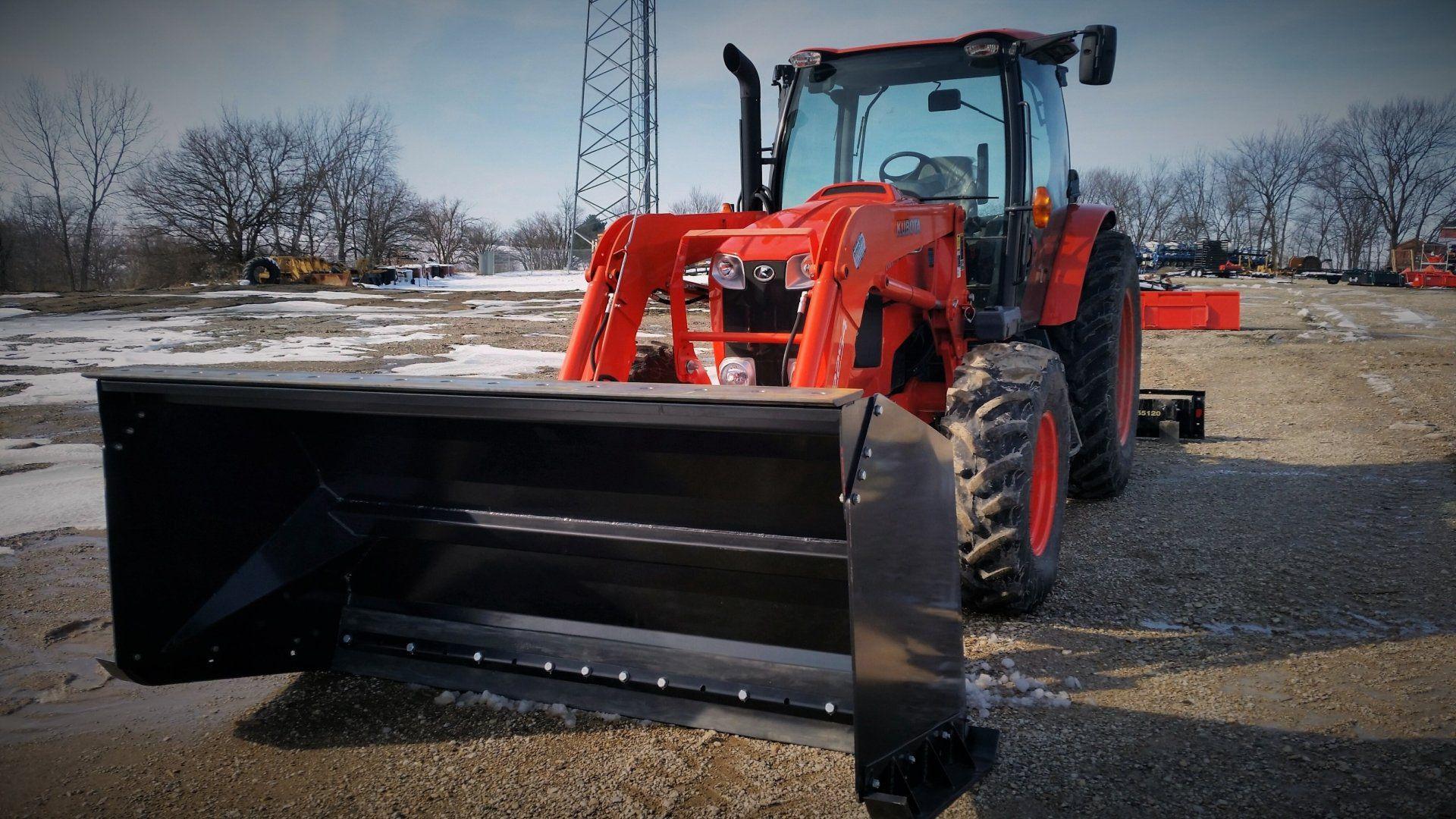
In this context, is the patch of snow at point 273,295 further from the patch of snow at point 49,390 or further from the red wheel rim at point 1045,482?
the red wheel rim at point 1045,482

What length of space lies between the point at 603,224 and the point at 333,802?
2617 mm

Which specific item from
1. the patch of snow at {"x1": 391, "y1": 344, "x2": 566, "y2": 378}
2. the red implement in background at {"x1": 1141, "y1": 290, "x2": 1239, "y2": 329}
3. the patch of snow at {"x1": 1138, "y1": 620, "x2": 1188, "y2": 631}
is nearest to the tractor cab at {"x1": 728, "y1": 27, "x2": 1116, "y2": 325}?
the patch of snow at {"x1": 1138, "y1": 620, "x2": 1188, "y2": 631}

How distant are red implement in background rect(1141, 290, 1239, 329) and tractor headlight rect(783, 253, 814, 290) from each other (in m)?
9.35

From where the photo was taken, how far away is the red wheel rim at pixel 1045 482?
3689 mm

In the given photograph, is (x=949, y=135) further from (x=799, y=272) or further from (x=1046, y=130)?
(x=799, y=272)

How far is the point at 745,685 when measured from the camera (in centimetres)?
245

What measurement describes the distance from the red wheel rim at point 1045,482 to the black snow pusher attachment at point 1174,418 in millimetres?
3665

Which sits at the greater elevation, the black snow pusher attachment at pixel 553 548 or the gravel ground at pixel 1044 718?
the black snow pusher attachment at pixel 553 548

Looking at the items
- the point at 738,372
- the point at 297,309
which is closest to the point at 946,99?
the point at 738,372

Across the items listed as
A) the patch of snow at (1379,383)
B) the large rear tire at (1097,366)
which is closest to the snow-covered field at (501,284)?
the patch of snow at (1379,383)

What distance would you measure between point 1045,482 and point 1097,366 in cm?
134

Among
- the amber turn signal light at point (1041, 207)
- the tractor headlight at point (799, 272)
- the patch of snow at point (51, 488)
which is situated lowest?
the patch of snow at point (51, 488)

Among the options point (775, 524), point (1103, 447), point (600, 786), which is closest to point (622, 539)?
point (775, 524)

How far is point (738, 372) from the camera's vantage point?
137 inches
